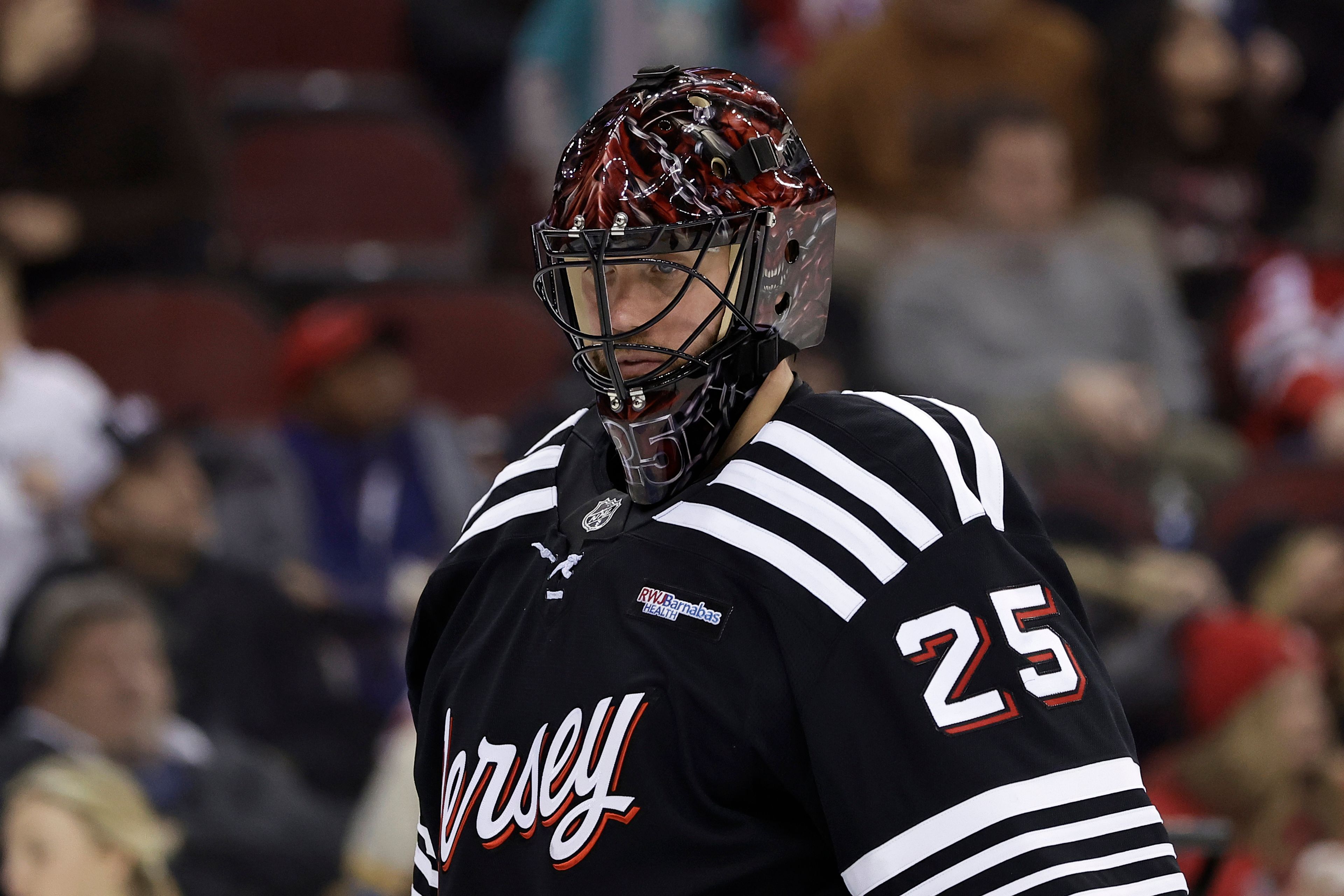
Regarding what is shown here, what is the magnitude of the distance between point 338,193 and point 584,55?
1.04 m

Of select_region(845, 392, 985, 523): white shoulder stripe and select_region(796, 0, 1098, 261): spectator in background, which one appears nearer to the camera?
select_region(845, 392, 985, 523): white shoulder stripe

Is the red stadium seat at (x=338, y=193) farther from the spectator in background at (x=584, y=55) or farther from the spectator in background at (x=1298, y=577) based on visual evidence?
the spectator in background at (x=1298, y=577)

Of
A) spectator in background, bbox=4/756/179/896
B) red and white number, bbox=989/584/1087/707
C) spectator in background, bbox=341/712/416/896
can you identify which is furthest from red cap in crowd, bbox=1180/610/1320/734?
red and white number, bbox=989/584/1087/707

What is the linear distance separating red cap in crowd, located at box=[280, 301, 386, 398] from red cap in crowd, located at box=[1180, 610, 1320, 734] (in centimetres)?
251

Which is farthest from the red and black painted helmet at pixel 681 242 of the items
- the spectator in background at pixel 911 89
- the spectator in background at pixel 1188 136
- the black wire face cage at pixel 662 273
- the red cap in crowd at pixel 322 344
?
the spectator in background at pixel 1188 136

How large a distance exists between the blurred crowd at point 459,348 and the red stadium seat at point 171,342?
12 millimetres

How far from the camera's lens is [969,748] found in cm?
138

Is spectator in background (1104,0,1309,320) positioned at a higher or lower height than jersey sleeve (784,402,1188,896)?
lower

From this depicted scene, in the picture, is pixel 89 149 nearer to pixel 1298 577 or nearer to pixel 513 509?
pixel 1298 577

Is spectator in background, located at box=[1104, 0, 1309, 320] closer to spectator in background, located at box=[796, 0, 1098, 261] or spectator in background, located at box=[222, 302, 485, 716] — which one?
spectator in background, located at box=[796, 0, 1098, 261]

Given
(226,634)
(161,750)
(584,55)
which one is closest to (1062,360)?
(584,55)

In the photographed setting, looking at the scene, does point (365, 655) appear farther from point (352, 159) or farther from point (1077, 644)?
point (1077, 644)

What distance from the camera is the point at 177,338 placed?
211 inches

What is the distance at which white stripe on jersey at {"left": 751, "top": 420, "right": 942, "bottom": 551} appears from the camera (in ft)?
4.80
